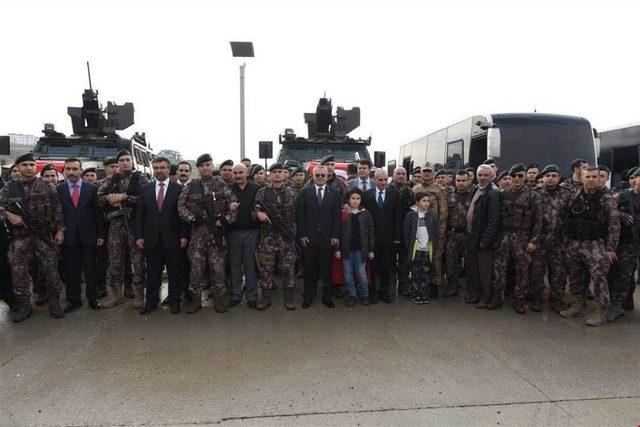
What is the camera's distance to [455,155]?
9.21 meters

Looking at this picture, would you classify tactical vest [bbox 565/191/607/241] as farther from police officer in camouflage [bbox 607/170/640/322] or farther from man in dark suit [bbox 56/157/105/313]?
man in dark suit [bbox 56/157/105/313]

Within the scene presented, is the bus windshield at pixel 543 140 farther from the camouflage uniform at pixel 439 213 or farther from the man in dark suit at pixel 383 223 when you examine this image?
the man in dark suit at pixel 383 223

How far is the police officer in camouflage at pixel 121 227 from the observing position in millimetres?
5027

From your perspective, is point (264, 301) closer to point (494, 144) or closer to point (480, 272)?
point (480, 272)

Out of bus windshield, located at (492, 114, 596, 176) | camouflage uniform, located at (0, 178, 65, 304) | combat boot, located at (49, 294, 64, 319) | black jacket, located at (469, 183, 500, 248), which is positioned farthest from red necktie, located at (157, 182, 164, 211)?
bus windshield, located at (492, 114, 596, 176)

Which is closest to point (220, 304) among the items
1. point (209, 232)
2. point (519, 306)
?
point (209, 232)

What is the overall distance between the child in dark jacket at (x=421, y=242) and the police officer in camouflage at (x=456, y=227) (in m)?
0.37

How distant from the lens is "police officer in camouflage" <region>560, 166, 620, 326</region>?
4.38 m

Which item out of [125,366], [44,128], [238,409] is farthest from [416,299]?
[44,128]

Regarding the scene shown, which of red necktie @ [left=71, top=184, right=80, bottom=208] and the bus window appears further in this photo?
the bus window

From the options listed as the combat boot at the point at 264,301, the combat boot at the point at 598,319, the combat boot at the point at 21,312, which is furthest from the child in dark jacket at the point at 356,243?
the combat boot at the point at 21,312

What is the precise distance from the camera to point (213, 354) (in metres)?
3.66

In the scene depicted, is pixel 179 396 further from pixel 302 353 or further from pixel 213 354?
pixel 302 353

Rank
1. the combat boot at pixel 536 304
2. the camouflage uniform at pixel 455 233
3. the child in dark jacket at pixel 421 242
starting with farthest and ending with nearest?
1. the camouflage uniform at pixel 455 233
2. the child in dark jacket at pixel 421 242
3. the combat boot at pixel 536 304
